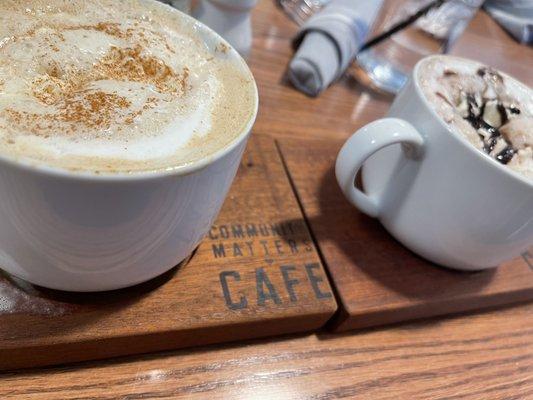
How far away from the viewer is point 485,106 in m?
0.58

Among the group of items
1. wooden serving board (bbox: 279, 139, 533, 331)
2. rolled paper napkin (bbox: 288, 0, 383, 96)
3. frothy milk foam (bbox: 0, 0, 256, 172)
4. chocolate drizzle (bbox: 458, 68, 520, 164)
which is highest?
chocolate drizzle (bbox: 458, 68, 520, 164)

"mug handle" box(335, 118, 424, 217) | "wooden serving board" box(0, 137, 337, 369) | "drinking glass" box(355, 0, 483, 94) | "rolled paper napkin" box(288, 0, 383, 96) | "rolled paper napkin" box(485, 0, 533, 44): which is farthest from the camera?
"rolled paper napkin" box(485, 0, 533, 44)

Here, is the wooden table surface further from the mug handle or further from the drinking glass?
the drinking glass

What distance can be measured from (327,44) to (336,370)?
59cm

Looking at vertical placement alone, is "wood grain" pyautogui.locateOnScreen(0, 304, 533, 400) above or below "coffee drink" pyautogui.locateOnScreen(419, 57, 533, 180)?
below

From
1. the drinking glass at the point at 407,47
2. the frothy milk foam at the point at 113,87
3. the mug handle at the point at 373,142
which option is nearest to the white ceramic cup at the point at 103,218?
the frothy milk foam at the point at 113,87

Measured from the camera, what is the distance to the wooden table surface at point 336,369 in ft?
1.40

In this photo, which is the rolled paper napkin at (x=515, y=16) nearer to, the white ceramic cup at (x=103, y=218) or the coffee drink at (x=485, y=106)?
the coffee drink at (x=485, y=106)

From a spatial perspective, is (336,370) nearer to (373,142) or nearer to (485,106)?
(373,142)

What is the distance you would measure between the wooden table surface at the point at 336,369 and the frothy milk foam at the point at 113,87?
21 cm

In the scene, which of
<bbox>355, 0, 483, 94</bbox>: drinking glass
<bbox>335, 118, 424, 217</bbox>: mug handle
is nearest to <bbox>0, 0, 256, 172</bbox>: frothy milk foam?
<bbox>335, 118, 424, 217</bbox>: mug handle

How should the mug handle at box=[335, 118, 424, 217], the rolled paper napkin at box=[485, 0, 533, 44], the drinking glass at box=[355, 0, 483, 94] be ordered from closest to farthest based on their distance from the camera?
the mug handle at box=[335, 118, 424, 217], the drinking glass at box=[355, 0, 483, 94], the rolled paper napkin at box=[485, 0, 533, 44]

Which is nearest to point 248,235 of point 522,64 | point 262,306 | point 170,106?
point 262,306

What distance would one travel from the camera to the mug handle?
0.51 metres
